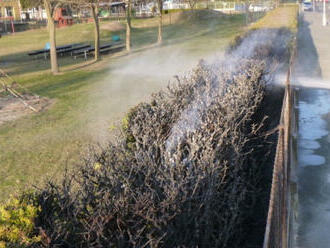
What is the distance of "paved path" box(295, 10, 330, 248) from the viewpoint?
5961 millimetres

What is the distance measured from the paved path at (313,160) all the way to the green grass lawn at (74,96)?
3380mm

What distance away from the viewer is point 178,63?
21.5 m

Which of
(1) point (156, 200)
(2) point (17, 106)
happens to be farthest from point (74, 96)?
A: (1) point (156, 200)

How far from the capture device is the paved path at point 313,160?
235 inches

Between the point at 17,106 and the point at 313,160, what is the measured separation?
925 centimetres

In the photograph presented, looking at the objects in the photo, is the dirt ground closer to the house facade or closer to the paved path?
the paved path

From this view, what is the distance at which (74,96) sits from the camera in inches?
575

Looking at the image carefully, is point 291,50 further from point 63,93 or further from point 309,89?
point 63,93

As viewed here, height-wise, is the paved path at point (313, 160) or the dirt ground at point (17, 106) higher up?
the dirt ground at point (17, 106)

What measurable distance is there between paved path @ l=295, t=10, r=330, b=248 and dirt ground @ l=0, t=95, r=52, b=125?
8.11 m

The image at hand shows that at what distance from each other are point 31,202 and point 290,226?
3.88m

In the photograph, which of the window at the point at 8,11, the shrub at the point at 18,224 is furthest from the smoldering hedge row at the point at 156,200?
the window at the point at 8,11

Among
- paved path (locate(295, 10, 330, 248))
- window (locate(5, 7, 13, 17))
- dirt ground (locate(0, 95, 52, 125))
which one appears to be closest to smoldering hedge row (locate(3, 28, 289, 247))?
paved path (locate(295, 10, 330, 248))

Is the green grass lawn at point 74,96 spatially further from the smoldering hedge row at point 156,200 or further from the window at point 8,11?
the window at point 8,11
